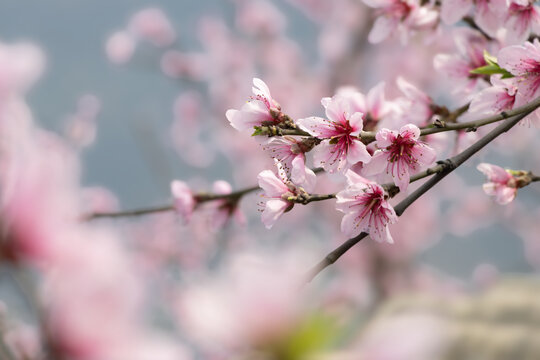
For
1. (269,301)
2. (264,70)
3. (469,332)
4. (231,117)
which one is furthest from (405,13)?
(264,70)

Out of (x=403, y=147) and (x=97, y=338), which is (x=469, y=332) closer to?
(x=403, y=147)

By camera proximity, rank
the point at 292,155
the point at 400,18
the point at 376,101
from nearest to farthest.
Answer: the point at 292,155 < the point at 376,101 < the point at 400,18

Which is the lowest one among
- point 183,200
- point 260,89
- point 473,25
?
point 260,89

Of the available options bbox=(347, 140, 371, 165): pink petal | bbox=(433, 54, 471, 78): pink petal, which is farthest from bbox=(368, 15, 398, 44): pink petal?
bbox=(347, 140, 371, 165): pink petal

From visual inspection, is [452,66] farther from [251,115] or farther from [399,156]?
[251,115]

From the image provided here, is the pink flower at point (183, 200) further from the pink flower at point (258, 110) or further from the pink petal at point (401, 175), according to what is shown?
the pink petal at point (401, 175)

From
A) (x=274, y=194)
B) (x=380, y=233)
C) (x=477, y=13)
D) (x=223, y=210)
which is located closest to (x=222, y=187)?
(x=223, y=210)
